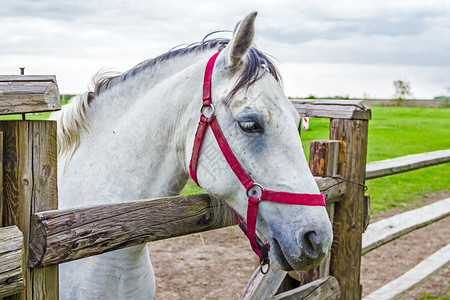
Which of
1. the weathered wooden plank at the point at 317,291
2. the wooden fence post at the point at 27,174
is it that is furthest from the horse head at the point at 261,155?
the weathered wooden plank at the point at 317,291

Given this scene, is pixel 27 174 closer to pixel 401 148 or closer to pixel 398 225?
pixel 398 225

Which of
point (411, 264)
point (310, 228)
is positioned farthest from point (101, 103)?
point (411, 264)

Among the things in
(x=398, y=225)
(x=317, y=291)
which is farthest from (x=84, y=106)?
(x=398, y=225)

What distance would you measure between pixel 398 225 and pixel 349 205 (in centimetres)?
179

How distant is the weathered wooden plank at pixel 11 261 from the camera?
4.25ft

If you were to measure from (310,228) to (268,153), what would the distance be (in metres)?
0.36

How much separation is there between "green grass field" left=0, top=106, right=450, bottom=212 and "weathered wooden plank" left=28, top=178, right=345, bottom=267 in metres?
0.72

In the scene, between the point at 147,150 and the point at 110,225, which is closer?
the point at 110,225

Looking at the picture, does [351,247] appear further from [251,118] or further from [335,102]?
[251,118]

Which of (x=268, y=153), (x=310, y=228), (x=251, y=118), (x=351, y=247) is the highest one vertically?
(x=251, y=118)

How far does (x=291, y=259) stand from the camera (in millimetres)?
1767

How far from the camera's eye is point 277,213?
71.0 inches

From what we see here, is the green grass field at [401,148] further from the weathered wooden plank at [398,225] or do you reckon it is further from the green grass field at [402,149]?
the weathered wooden plank at [398,225]

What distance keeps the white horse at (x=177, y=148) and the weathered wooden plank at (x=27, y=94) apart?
2.57 feet
